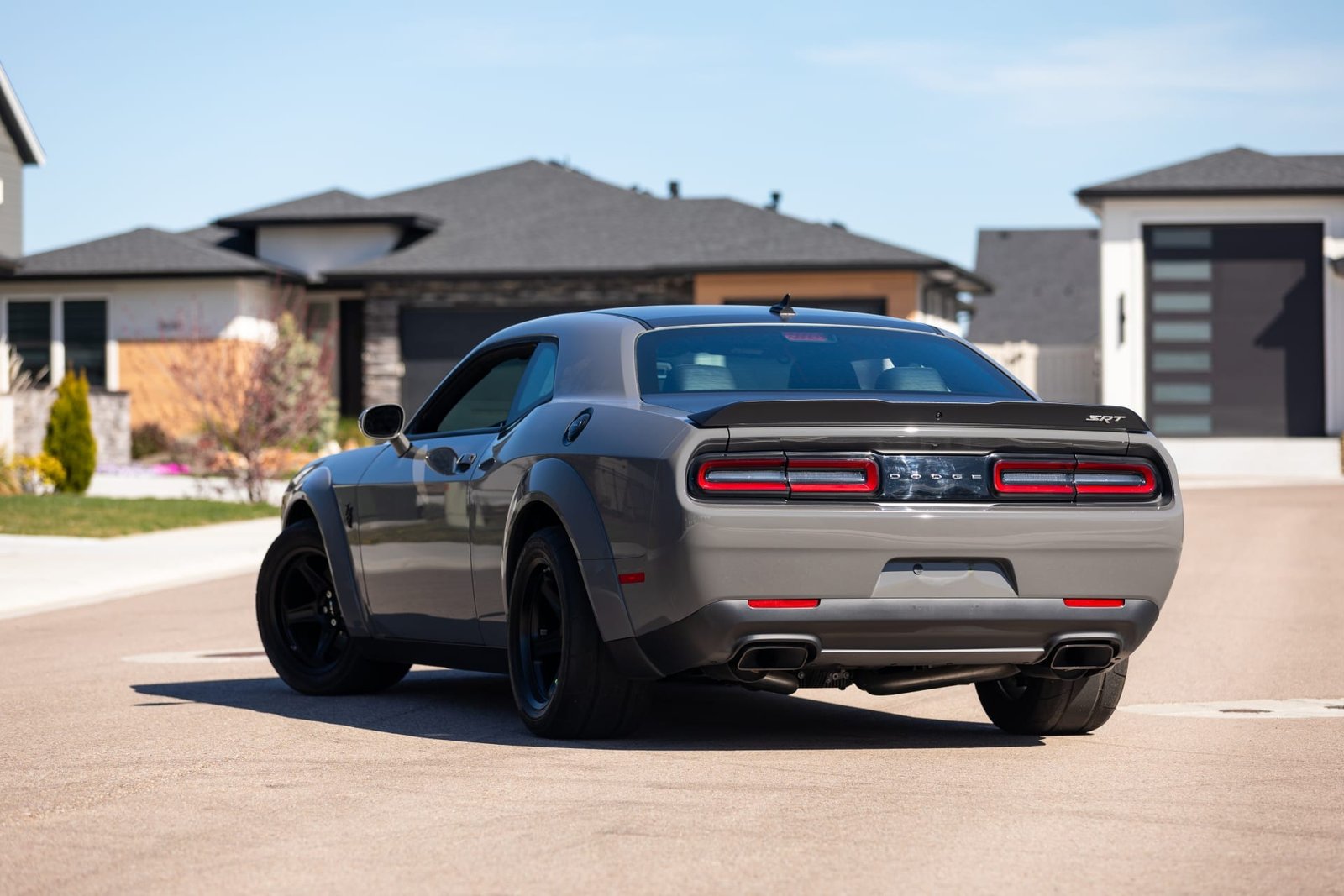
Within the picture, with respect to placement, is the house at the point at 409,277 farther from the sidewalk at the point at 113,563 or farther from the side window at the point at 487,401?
the side window at the point at 487,401

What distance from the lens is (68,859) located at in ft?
17.2

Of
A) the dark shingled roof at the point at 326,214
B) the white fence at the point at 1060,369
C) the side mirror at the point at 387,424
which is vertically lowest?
the side mirror at the point at 387,424

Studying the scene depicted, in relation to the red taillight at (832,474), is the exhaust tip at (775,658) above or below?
below

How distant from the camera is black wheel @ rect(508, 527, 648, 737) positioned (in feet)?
22.9

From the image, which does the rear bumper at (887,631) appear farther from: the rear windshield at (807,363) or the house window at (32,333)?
the house window at (32,333)

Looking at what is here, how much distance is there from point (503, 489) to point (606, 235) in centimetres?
3256

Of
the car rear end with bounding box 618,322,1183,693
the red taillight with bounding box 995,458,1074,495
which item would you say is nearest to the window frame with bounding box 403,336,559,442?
the car rear end with bounding box 618,322,1183,693

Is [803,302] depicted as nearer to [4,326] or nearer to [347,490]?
[4,326]

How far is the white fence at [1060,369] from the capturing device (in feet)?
141

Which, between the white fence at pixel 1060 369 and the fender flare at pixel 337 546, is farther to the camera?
the white fence at pixel 1060 369

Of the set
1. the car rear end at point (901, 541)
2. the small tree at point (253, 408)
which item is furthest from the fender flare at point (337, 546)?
the small tree at point (253, 408)

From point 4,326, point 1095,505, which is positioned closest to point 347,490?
point 1095,505

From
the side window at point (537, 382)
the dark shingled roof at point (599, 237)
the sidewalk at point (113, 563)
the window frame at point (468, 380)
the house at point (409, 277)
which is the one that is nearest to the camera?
the side window at point (537, 382)

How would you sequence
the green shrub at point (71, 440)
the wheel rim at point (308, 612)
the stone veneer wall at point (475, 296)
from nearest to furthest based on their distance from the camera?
the wheel rim at point (308, 612) → the green shrub at point (71, 440) → the stone veneer wall at point (475, 296)
